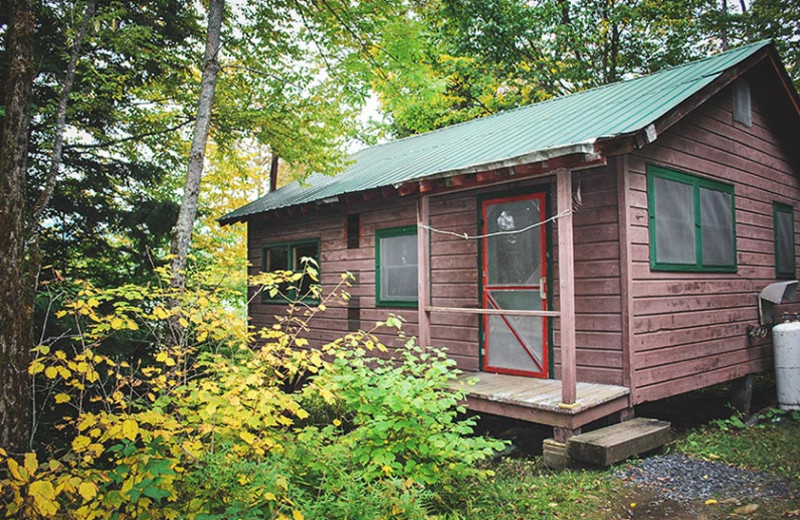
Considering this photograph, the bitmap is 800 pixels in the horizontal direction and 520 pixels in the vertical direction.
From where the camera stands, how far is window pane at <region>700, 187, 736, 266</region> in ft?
24.0

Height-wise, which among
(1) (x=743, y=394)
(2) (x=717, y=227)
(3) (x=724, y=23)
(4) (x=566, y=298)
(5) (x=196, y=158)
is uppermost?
(3) (x=724, y=23)

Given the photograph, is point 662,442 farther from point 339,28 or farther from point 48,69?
point 48,69

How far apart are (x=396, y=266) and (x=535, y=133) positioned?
2.94m

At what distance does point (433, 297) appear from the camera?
8.15 meters

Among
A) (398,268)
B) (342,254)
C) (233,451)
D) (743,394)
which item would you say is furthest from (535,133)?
(233,451)

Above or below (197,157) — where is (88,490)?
below

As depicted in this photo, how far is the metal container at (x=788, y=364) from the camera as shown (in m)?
7.52

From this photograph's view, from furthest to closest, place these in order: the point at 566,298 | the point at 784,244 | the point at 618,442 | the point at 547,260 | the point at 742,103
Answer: the point at 784,244
the point at 742,103
the point at 547,260
the point at 566,298
the point at 618,442

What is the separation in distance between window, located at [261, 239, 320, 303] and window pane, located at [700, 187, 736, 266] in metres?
6.31

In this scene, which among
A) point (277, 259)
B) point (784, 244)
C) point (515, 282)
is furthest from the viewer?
point (277, 259)

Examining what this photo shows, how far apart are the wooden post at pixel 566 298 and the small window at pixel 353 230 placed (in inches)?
179

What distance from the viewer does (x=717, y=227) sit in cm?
756

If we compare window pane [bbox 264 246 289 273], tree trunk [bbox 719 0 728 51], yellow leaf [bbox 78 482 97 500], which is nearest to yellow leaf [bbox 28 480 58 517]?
yellow leaf [bbox 78 482 97 500]

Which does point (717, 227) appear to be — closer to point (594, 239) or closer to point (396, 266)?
point (594, 239)
